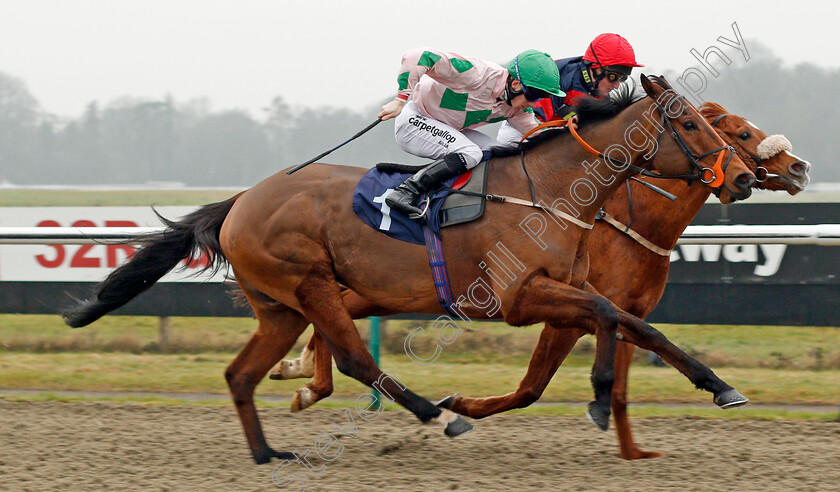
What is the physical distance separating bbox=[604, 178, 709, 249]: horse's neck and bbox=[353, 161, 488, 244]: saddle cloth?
2.66 feet

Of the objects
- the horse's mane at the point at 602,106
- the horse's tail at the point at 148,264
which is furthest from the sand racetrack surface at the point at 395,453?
the horse's mane at the point at 602,106

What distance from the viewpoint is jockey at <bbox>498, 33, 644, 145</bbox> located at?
439cm

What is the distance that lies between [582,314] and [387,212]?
968 mm

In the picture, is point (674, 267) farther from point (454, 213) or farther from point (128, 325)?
point (128, 325)

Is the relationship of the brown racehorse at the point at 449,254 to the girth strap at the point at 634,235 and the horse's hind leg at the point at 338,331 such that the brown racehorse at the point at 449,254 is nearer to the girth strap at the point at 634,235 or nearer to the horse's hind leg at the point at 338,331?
the horse's hind leg at the point at 338,331

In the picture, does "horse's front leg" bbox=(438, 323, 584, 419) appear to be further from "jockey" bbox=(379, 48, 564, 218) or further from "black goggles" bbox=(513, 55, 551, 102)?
"black goggles" bbox=(513, 55, 551, 102)

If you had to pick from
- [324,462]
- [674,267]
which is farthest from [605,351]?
[674,267]

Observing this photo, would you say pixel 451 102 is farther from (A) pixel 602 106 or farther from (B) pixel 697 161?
(B) pixel 697 161

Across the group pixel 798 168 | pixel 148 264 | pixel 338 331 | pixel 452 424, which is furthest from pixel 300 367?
pixel 798 168

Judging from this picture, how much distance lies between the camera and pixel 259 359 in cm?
416

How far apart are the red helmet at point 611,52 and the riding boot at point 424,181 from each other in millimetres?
1057

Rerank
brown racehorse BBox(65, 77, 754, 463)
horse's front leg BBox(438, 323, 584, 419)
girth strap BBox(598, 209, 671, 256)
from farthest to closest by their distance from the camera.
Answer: girth strap BBox(598, 209, 671, 256), horse's front leg BBox(438, 323, 584, 419), brown racehorse BBox(65, 77, 754, 463)

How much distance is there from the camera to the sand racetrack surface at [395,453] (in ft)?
12.0

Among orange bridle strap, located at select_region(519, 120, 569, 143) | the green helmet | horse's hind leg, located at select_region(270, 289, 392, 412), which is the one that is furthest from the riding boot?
horse's hind leg, located at select_region(270, 289, 392, 412)
